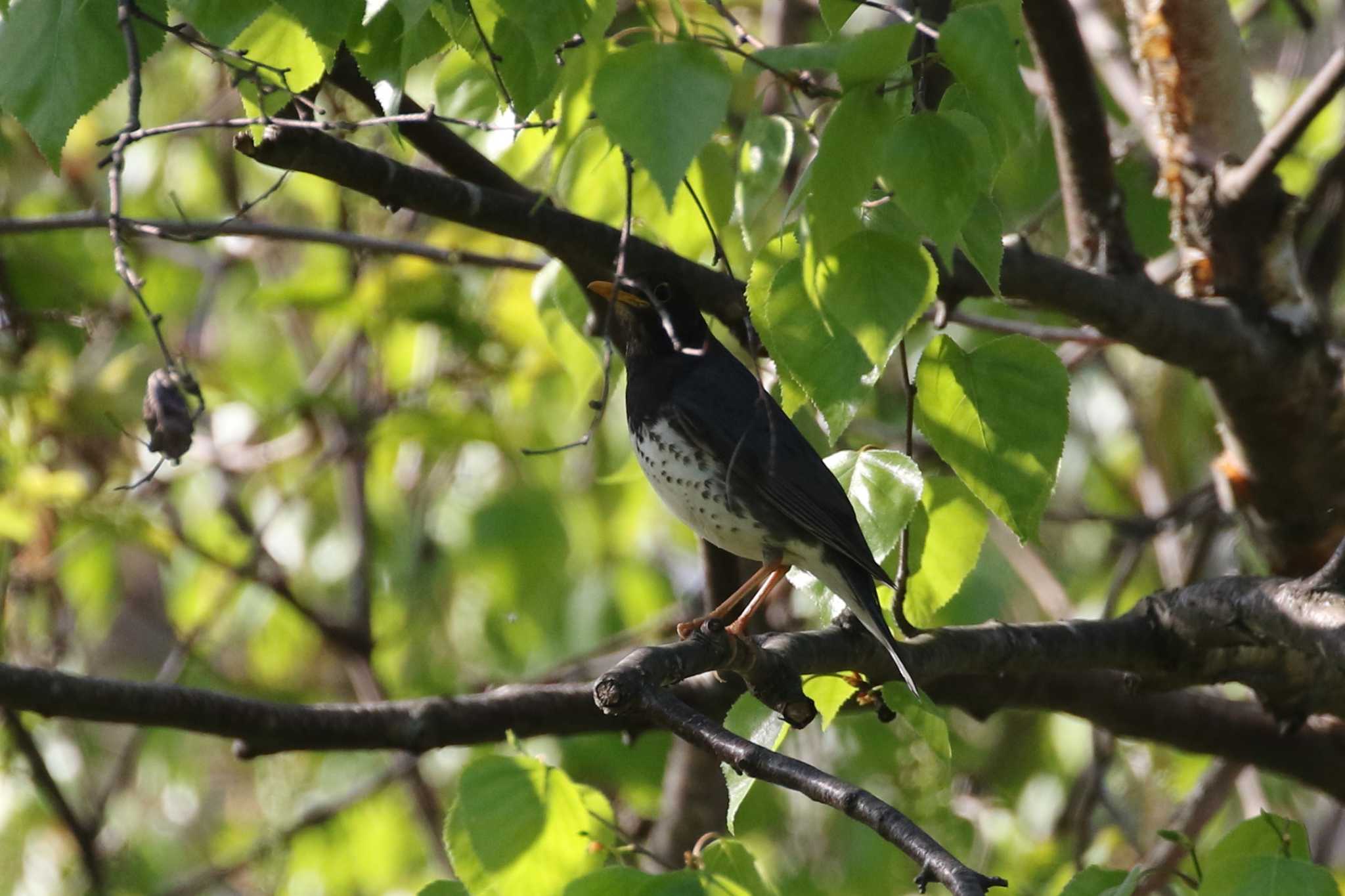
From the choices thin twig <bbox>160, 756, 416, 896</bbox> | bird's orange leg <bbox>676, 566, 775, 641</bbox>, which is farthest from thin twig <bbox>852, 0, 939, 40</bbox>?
thin twig <bbox>160, 756, 416, 896</bbox>

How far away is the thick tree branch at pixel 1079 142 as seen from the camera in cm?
312

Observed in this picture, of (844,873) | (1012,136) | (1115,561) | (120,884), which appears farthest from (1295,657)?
(120,884)

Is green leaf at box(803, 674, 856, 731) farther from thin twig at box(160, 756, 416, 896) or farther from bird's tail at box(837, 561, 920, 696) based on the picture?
thin twig at box(160, 756, 416, 896)

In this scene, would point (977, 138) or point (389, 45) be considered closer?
point (977, 138)

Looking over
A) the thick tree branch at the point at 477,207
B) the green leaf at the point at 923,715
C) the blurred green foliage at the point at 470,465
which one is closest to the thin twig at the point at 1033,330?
the blurred green foliage at the point at 470,465

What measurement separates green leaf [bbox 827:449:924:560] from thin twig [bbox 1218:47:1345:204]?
1.67m

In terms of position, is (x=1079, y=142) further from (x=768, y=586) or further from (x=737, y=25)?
(x=737, y=25)

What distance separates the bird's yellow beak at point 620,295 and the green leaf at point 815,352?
36.4 inches

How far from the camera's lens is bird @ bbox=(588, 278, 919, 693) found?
3186 millimetres

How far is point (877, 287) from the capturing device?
5.95 feet

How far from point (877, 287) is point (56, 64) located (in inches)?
46.2

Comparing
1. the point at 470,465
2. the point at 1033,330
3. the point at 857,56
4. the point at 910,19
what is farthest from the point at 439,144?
the point at 470,465

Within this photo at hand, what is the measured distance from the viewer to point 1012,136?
1959 millimetres

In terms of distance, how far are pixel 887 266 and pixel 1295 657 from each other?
1.86 meters
